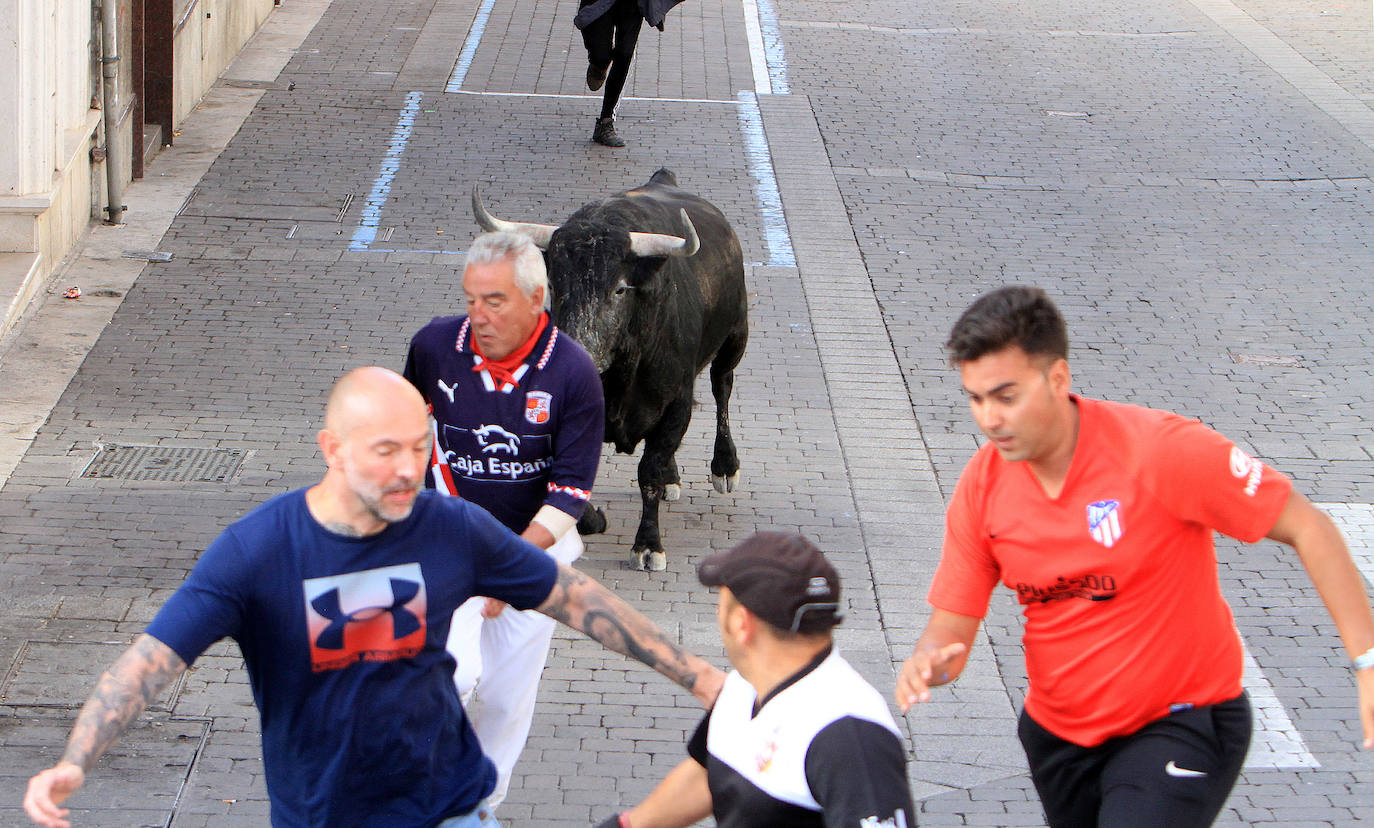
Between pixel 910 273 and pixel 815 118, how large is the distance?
4605mm

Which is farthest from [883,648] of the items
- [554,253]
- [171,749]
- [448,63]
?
[448,63]

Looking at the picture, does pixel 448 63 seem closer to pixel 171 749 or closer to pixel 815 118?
pixel 815 118

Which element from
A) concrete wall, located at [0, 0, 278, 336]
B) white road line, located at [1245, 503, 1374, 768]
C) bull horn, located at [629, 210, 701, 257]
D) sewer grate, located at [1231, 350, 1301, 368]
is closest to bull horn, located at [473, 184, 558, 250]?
bull horn, located at [629, 210, 701, 257]

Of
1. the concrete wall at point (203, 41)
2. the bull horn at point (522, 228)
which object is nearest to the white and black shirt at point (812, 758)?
the bull horn at point (522, 228)

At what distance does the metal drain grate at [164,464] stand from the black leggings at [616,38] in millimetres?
7065

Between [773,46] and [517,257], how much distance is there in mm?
14957

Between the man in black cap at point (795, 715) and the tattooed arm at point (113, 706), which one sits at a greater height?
the man in black cap at point (795, 715)

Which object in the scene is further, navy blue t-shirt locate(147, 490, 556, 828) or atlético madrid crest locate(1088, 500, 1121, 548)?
atlético madrid crest locate(1088, 500, 1121, 548)

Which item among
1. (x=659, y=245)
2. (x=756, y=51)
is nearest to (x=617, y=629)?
(x=659, y=245)

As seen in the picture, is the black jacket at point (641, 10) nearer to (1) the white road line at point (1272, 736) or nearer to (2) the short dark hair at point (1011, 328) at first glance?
(1) the white road line at point (1272, 736)

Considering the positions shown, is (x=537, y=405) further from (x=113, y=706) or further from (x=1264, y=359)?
(x=1264, y=359)

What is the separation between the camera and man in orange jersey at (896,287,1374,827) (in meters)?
3.81

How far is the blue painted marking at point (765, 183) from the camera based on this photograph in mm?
12461

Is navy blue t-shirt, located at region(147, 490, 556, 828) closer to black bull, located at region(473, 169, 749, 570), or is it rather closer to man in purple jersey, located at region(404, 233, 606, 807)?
man in purple jersey, located at region(404, 233, 606, 807)
